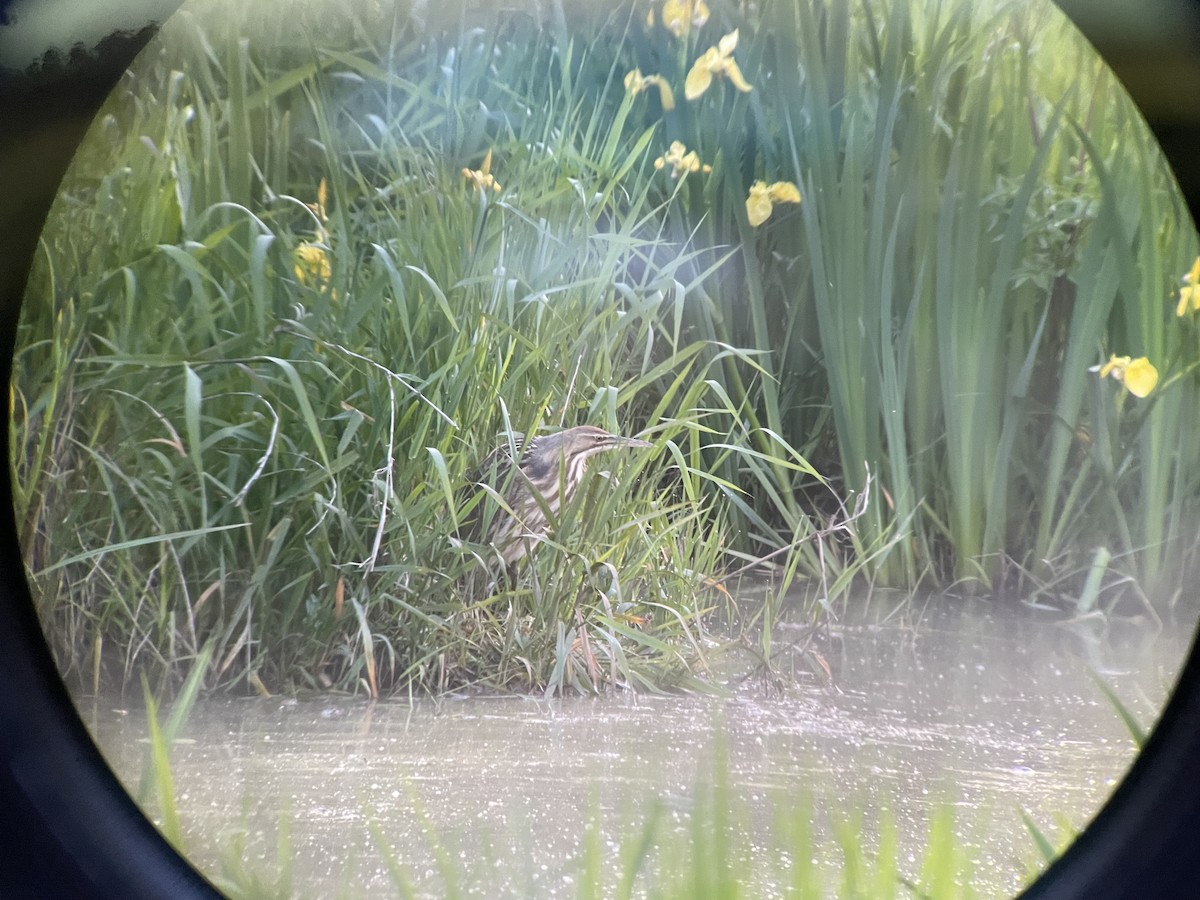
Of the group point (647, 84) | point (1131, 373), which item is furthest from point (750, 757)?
point (647, 84)

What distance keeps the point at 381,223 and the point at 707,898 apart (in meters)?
0.57

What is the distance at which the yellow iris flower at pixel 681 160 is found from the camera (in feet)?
2.13

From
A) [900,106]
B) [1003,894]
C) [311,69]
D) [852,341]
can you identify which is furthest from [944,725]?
[311,69]

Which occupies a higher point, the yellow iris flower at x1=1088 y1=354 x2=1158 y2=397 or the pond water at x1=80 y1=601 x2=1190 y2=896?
the yellow iris flower at x1=1088 y1=354 x2=1158 y2=397

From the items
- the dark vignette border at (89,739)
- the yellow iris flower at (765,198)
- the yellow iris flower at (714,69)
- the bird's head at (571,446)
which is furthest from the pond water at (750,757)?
the yellow iris flower at (714,69)

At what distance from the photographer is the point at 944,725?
2.19 feet

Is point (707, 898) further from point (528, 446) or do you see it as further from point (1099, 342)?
point (1099, 342)

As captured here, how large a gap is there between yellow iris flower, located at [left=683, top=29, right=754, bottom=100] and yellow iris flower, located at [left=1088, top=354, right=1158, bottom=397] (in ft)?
1.15

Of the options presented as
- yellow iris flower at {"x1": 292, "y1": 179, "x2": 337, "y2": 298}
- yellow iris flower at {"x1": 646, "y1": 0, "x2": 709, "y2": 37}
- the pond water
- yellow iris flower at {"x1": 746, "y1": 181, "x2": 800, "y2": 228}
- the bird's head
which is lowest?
the pond water

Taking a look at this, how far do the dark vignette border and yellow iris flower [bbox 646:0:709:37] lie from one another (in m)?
0.27

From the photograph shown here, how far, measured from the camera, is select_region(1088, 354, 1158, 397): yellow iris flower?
659 millimetres

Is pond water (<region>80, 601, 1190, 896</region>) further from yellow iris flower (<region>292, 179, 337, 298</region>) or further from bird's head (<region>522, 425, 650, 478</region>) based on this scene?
yellow iris flower (<region>292, 179, 337, 298</region>)

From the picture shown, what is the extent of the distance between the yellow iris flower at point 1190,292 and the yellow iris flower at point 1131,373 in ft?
0.16

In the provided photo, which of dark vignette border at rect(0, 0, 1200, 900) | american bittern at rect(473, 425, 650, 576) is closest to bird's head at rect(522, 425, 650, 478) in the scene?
american bittern at rect(473, 425, 650, 576)
